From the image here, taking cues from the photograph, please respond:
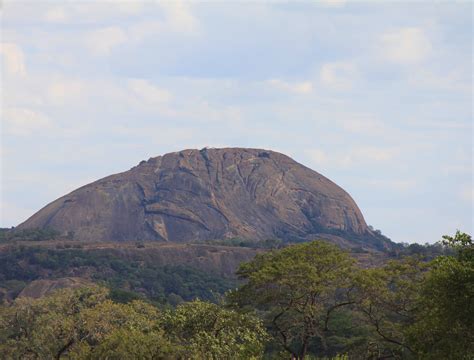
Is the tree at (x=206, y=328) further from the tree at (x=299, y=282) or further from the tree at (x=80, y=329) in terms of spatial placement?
the tree at (x=299, y=282)

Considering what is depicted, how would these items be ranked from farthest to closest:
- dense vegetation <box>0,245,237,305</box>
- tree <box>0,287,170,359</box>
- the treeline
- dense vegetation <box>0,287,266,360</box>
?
dense vegetation <box>0,245,237,305</box> → tree <box>0,287,170,359</box> → dense vegetation <box>0,287,266,360</box> → the treeline

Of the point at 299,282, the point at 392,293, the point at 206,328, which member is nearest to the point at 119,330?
the point at 206,328

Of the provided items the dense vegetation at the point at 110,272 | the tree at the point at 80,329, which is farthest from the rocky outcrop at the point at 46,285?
the tree at the point at 80,329

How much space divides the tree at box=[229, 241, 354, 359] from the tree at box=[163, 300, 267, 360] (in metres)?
1.42

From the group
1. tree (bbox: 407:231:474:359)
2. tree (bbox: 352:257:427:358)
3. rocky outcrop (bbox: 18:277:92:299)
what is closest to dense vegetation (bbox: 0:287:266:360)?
tree (bbox: 352:257:427:358)

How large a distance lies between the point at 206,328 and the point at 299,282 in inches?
217

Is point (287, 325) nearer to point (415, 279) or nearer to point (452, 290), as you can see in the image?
point (415, 279)

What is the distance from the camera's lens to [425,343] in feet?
113

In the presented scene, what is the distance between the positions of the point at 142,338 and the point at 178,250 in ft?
502

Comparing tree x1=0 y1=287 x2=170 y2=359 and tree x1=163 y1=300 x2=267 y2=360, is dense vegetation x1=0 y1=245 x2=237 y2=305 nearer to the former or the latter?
tree x1=0 y1=287 x2=170 y2=359

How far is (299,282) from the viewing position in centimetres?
4484

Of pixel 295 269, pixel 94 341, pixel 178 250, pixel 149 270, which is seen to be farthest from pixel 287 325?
pixel 178 250

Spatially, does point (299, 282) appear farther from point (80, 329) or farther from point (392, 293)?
point (80, 329)

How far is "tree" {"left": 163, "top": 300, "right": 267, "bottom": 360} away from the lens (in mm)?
42469
